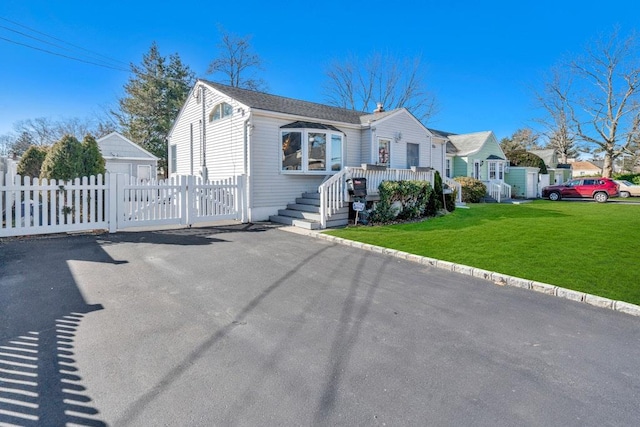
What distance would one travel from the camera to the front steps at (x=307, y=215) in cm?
1006

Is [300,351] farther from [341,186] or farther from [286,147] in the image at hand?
[286,147]

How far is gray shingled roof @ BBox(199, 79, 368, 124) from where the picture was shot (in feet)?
39.1

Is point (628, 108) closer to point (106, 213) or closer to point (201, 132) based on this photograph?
point (201, 132)

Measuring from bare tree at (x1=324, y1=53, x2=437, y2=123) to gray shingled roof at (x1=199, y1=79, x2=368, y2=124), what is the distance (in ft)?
61.8

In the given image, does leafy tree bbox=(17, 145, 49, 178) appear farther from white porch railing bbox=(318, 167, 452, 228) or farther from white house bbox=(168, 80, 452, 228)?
white porch railing bbox=(318, 167, 452, 228)

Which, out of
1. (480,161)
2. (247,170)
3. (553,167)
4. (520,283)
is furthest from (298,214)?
(553,167)

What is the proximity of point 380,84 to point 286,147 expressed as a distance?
24.0m

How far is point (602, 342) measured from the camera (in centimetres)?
321

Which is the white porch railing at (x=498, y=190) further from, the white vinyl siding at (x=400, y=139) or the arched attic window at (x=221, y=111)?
the arched attic window at (x=221, y=111)

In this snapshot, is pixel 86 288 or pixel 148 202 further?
pixel 148 202

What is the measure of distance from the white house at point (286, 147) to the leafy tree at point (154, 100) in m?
16.8

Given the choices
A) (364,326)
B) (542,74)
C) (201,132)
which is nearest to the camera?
(364,326)

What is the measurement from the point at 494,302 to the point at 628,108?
38.8 m

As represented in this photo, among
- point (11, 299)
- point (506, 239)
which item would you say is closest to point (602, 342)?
point (506, 239)
